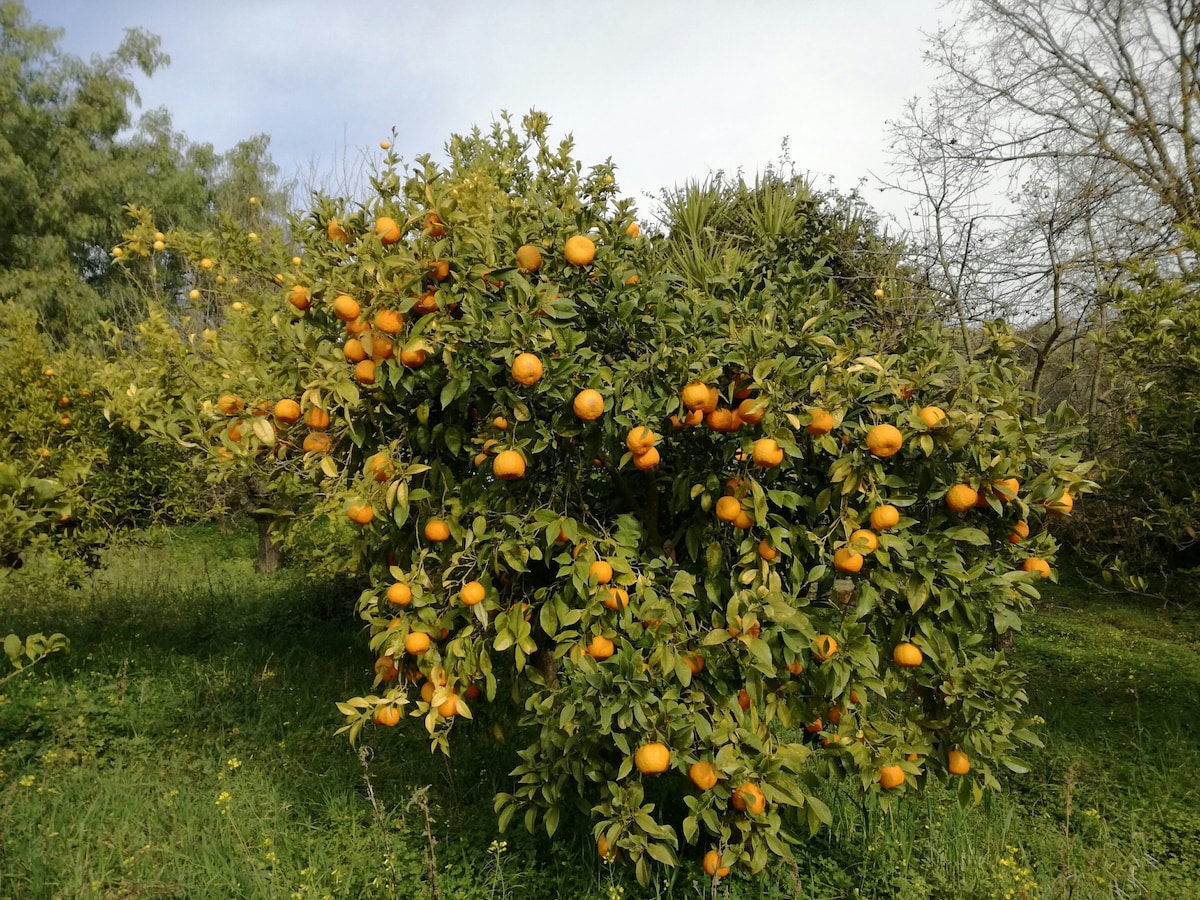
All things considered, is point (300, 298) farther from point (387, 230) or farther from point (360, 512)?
point (360, 512)

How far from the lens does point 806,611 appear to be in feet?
6.83

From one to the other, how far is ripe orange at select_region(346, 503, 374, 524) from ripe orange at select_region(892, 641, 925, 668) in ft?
4.74

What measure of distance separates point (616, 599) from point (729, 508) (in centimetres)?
37

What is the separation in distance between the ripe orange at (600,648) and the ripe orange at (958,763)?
42.6 inches

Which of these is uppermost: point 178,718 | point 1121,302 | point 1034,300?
point 1034,300

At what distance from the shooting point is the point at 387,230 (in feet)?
6.48

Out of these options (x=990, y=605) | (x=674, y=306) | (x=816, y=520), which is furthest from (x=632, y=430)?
(x=990, y=605)

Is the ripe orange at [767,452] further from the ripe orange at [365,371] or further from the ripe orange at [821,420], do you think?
the ripe orange at [365,371]

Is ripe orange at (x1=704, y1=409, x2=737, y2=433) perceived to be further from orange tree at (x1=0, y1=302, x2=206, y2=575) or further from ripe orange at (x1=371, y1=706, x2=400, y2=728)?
orange tree at (x1=0, y1=302, x2=206, y2=575)

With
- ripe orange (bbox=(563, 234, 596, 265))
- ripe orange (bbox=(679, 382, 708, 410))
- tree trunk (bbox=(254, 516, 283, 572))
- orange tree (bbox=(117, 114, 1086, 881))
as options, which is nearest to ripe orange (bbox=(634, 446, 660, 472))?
orange tree (bbox=(117, 114, 1086, 881))

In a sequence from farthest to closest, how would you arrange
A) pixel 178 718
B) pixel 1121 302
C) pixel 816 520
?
pixel 178 718 → pixel 1121 302 → pixel 816 520

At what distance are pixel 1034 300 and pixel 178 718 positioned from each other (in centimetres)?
660

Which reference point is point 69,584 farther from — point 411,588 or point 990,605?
point 990,605

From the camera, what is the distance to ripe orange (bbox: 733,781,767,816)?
6.03 ft
